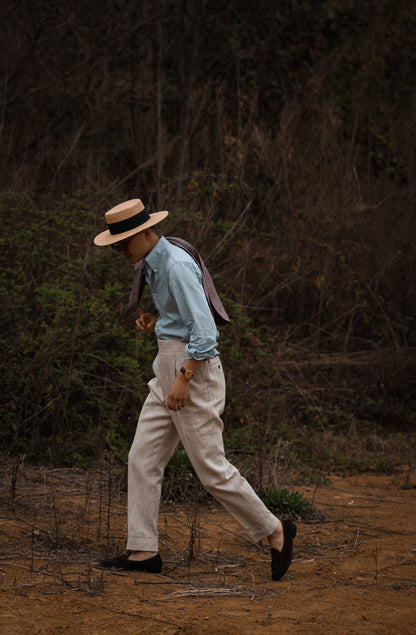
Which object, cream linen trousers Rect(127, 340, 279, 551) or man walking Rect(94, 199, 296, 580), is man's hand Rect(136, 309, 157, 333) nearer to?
man walking Rect(94, 199, 296, 580)

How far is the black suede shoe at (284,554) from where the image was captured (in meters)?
4.41

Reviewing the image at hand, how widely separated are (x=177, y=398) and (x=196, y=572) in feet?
3.92

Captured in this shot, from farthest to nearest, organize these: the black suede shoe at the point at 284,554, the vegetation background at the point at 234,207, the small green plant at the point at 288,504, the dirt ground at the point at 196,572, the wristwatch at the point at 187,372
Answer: the vegetation background at the point at 234,207
the small green plant at the point at 288,504
the black suede shoe at the point at 284,554
the wristwatch at the point at 187,372
the dirt ground at the point at 196,572

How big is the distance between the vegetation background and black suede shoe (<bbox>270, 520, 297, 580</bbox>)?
5.54 ft

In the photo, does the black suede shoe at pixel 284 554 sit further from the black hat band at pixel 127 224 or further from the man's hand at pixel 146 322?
the black hat band at pixel 127 224

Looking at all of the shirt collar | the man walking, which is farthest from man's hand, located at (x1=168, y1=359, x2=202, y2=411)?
the shirt collar

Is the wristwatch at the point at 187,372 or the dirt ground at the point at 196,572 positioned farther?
the wristwatch at the point at 187,372

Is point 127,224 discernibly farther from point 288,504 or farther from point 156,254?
point 288,504

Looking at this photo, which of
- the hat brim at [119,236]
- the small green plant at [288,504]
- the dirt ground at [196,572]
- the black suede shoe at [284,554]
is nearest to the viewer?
the dirt ground at [196,572]

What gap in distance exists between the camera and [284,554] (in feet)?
14.5

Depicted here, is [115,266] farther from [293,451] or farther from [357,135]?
[357,135]

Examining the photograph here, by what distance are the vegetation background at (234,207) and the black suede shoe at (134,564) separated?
1.28m

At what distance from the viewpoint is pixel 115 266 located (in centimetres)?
847

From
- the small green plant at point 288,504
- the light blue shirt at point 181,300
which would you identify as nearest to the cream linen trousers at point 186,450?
the light blue shirt at point 181,300
